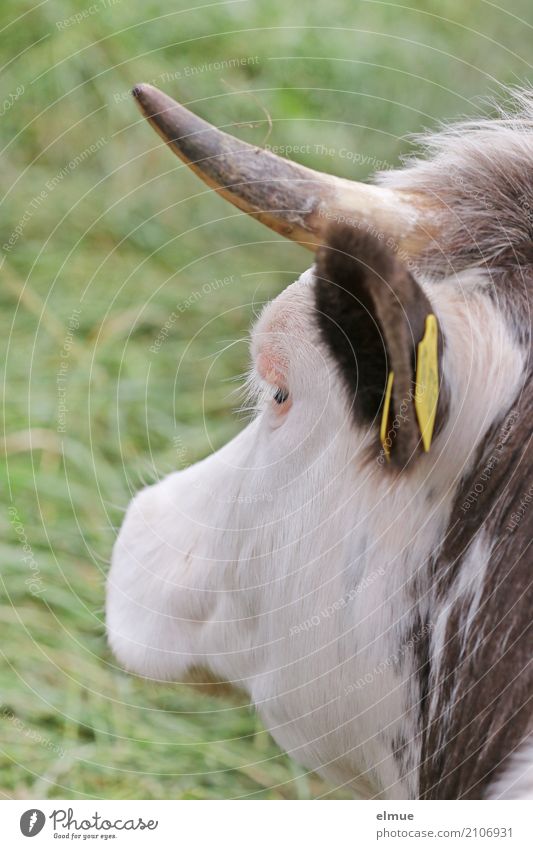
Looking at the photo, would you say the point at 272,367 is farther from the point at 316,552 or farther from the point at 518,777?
the point at 518,777

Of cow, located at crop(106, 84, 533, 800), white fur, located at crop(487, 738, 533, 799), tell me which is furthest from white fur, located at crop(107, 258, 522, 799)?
white fur, located at crop(487, 738, 533, 799)

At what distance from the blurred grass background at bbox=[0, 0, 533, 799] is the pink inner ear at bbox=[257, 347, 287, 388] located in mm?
974

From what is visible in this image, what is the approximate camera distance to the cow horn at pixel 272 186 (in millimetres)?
942

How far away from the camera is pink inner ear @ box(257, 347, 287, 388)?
42.1 inches

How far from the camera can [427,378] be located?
34.9 inches

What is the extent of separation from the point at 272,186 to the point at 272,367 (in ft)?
0.68

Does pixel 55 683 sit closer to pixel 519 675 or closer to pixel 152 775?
pixel 152 775

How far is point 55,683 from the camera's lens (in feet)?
6.15

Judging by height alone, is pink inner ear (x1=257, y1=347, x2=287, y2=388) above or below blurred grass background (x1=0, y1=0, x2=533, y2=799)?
below

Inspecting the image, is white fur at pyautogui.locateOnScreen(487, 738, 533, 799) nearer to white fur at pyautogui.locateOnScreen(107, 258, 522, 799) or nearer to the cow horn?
white fur at pyautogui.locateOnScreen(107, 258, 522, 799)

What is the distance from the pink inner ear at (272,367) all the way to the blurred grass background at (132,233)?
3.20 feet

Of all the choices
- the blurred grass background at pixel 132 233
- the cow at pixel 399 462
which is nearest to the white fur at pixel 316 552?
the cow at pixel 399 462

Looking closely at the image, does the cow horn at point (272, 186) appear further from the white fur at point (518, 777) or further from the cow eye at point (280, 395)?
the white fur at point (518, 777)

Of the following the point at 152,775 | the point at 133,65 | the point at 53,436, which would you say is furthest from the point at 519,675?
the point at 133,65
